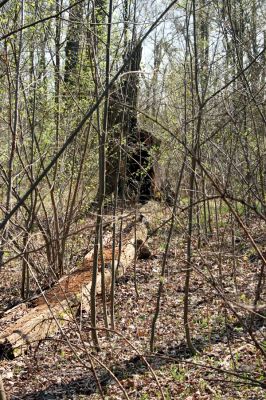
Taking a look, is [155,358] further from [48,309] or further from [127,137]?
[127,137]

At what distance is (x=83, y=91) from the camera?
7547mm

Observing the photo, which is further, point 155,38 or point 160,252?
point 160,252

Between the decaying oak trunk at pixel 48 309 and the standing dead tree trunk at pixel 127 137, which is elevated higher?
the standing dead tree trunk at pixel 127 137

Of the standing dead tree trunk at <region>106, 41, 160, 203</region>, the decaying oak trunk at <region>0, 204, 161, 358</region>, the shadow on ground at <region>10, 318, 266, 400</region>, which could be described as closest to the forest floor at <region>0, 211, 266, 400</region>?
the shadow on ground at <region>10, 318, 266, 400</region>

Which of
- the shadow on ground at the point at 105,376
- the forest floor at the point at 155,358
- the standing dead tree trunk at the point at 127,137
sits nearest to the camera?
the forest floor at the point at 155,358

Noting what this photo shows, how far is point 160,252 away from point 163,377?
4899 mm

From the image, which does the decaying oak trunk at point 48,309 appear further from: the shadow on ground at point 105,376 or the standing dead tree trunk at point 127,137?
the standing dead tree trunk at point 127,137

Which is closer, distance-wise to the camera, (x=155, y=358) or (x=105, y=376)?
(x=105, y=376)

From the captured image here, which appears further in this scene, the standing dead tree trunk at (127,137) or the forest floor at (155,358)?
the standing dead tree trunk at (127,137)

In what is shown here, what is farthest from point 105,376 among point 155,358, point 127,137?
point 127,137

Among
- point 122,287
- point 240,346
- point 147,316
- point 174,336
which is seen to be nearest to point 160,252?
point 122,287

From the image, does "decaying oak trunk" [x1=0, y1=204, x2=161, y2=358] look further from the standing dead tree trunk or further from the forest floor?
the standing dead tree trunk

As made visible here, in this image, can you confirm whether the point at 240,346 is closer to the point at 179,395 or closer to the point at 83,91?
the point at 179,395

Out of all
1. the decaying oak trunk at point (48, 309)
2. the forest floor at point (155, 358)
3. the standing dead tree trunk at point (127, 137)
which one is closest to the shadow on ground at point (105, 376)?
the forest floor at point (155, 358)
